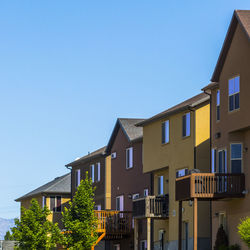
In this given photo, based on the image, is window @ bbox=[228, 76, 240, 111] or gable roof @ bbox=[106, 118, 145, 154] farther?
gable roof @ bbox=[106, 118, 145, 154]

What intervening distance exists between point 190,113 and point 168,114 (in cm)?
256

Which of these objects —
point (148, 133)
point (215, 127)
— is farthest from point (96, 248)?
point (215, 127)

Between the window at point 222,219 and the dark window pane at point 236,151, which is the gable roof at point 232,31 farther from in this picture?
the window at point 222,219

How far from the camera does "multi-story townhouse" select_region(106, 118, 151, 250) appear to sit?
52.3 metres

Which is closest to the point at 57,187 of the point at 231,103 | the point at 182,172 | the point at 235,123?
the point at 182,172

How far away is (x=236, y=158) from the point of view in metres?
37.7

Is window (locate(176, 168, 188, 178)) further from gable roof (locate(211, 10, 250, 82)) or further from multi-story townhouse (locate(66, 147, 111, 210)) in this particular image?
multi-story townhouse (locate(66, 147, 111, 210))

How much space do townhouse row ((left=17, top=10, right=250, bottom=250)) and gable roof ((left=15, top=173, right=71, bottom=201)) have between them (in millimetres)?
14051

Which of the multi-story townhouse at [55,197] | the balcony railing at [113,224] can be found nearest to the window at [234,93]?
the balcony railing at [113,224]

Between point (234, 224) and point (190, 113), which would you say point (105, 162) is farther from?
point (234, 224)

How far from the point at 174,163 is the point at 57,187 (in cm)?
3270

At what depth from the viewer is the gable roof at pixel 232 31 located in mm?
37331

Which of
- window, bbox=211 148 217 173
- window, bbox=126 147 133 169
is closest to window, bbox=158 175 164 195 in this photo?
window, bbox=126 147 133 169

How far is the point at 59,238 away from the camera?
2026 inches
